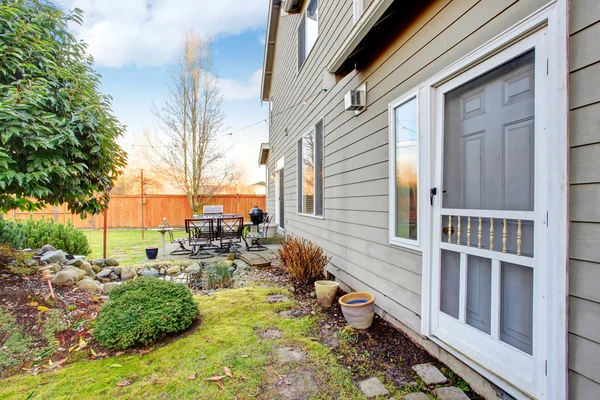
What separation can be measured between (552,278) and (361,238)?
2.17m

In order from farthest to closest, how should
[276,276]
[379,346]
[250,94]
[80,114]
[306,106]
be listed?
1. [250,94]
2. [306,106]
3. [276,276]
4. [80,114]
5. [379,346]

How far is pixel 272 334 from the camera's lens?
2801 millimetres

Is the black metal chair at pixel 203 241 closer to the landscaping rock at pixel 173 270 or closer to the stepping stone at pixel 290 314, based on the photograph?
the landscaping rock at pixel 173 270

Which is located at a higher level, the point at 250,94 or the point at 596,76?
the point at 250,94

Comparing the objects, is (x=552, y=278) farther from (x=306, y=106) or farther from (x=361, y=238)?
(x=306, y=106)

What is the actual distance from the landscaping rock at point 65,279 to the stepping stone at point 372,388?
146 inches

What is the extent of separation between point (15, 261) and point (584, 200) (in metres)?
5.51

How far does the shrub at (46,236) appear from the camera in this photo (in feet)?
16.9

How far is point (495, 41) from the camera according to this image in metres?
1.73

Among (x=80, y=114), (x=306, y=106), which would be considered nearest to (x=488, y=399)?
(x=80, y=114)

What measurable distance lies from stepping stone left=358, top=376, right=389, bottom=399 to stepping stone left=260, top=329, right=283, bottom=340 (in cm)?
95

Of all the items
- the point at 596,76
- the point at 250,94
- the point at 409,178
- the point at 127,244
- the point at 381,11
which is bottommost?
the point at 127,244

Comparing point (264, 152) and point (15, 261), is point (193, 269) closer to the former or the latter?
point (15, 261)

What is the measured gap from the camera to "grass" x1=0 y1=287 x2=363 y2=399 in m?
1.95
